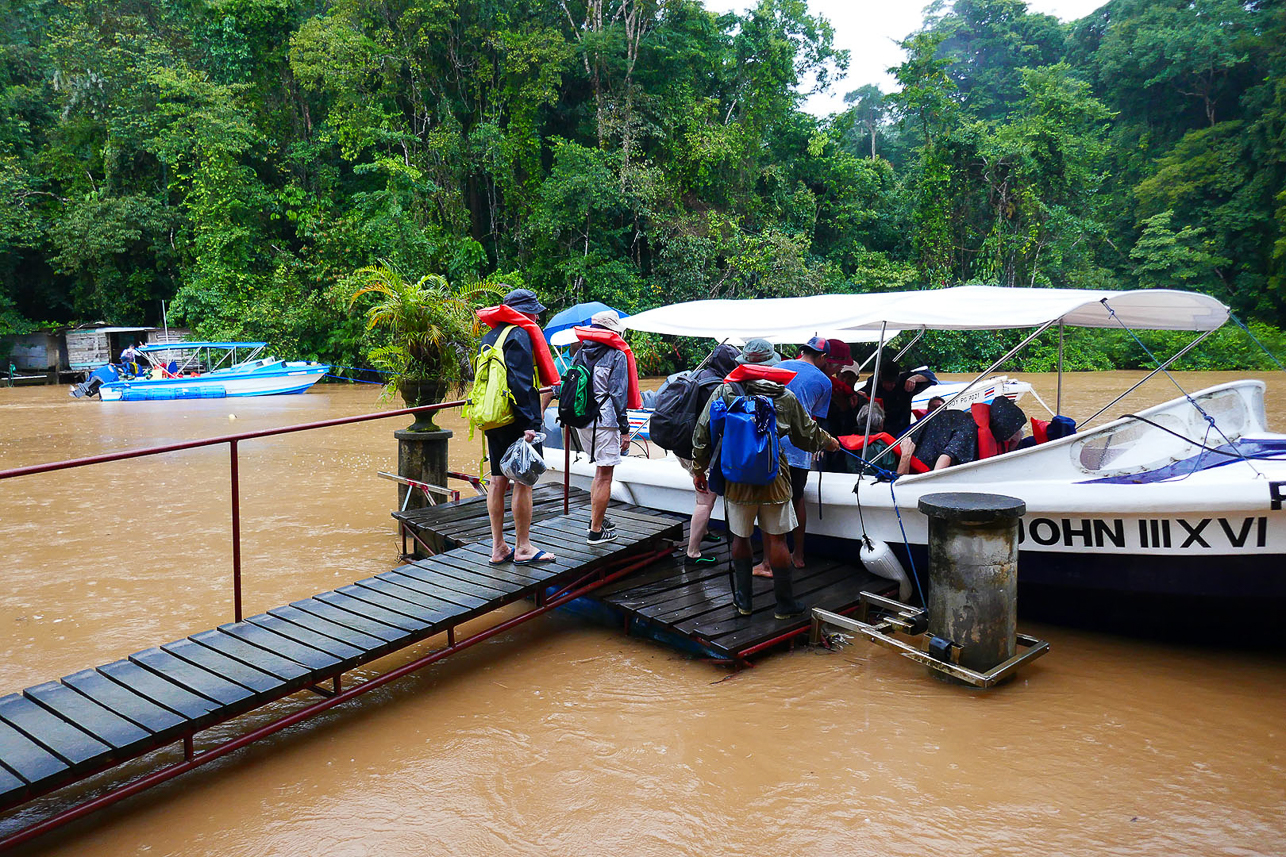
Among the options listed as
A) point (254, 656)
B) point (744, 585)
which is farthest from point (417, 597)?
point (744, 585)

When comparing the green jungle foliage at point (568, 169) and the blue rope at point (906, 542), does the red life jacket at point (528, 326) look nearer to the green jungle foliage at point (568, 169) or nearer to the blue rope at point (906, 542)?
the blue rope at point (906, 542)

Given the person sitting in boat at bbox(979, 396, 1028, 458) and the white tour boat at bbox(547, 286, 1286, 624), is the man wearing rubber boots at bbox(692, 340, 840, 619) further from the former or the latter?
the person sitting in boat at bbox(979, 396, 1028, 458)

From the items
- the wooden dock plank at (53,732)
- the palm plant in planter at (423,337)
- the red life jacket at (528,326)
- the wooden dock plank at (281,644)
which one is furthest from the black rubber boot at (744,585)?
the palm plant in planter at (423,337)

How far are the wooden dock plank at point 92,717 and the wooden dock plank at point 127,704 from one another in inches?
0.9

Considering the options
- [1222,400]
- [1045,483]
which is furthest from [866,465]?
[1222,400]

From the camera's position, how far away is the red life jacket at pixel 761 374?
202 inches

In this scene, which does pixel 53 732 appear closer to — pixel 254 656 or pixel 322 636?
pixel 254 656

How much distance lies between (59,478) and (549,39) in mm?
19802

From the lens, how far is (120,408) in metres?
22.6

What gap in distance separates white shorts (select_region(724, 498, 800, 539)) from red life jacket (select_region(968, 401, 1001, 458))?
1909 mm

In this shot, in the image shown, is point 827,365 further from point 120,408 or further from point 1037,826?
point 120,408

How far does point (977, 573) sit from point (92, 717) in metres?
4.54

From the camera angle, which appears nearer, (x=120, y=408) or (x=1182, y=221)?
(x=120, y=408)

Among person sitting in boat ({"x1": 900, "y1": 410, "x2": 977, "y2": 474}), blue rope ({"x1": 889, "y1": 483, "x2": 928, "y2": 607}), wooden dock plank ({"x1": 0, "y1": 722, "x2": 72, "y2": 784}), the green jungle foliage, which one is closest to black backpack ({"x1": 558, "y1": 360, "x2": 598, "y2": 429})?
blue rope ({"x1": 889, "y1": 483, "x2": 928, "y2": 607})
